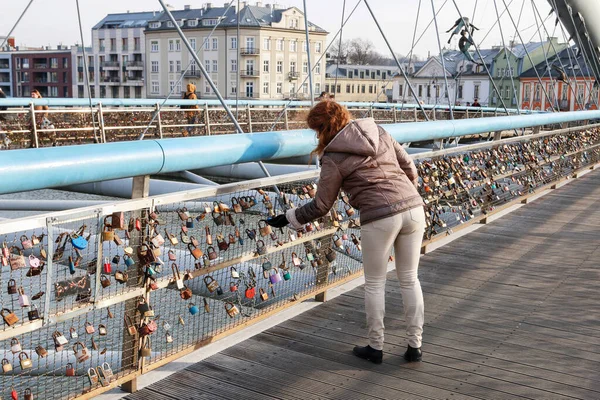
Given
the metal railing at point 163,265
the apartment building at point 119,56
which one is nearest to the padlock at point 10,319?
the metal railing at point 163,265

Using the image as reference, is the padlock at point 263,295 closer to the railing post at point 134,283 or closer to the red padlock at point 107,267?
the railing post at point 134,283

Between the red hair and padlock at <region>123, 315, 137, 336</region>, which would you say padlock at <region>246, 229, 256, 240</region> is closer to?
the red hair

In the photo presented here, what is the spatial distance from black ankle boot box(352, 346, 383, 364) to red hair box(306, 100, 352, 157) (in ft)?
3.43

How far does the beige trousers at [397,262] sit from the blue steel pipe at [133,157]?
0.72 metres

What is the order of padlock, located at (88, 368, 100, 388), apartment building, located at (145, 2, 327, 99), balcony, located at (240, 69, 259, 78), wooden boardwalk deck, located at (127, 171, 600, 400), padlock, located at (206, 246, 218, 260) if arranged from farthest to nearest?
balcony, located at (240, 69, 259, 78) → apartment building, located at (145, 2, 327, 99) → padlock, located at (206, 246, 218, 260) → wooden boardwalk deck, located at (127, 171, 600, 400) → padlock, located at (88, 368, 100, 388)

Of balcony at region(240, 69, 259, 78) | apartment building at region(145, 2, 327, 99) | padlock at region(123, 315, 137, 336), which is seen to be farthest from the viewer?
balcony at region(240, 69, 259, 78)

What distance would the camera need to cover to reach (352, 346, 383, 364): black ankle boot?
3973 mm

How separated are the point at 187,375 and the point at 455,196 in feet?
12.2

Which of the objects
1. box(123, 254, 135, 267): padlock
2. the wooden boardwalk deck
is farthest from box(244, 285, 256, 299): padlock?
box(123, 254, 135, 267): padlock

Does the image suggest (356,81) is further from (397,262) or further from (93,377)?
(93,377)

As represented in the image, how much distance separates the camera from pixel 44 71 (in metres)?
106

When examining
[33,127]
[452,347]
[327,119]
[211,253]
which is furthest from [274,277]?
[33,127]

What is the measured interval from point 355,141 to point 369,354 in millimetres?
1107

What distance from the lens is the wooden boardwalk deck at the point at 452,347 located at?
3.66 meters
